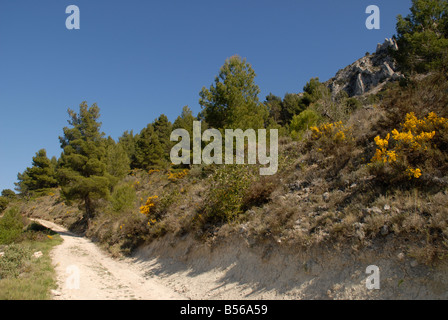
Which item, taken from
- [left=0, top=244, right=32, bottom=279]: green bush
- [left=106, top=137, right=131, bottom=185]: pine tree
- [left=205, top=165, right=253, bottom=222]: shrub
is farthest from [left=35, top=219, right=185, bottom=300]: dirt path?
[left=106, top=137, right=131, bottom=185]: pine tree

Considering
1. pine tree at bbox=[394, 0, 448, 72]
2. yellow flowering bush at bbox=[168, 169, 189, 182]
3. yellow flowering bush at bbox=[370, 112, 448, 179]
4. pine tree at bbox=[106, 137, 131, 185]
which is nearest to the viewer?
yellow flowering bush at bbox=[370, 112, 448, 179]

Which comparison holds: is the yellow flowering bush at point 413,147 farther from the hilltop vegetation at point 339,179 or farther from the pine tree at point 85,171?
the pine tree at point 85,171

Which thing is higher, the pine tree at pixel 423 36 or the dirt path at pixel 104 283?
the pine tree at pixel 423 36

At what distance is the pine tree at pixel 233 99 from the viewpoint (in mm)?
18203

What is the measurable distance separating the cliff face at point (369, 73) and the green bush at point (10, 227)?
57749mm

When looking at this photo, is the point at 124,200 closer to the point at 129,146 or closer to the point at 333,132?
the point at 333,132

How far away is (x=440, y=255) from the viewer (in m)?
4.58

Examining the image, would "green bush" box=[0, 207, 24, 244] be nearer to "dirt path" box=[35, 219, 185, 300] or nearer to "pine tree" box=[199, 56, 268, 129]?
"dirt path" box=[35, 219, 185, 300]

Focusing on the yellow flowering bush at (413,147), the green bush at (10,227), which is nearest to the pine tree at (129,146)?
the green bush at (10,227)

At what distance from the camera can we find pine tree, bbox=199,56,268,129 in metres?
18.2

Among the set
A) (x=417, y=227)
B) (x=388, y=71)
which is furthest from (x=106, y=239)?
(x=388, y=71)

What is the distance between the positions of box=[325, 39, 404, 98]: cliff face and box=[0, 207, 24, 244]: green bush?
57749mm

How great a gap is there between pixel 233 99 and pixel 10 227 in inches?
668
